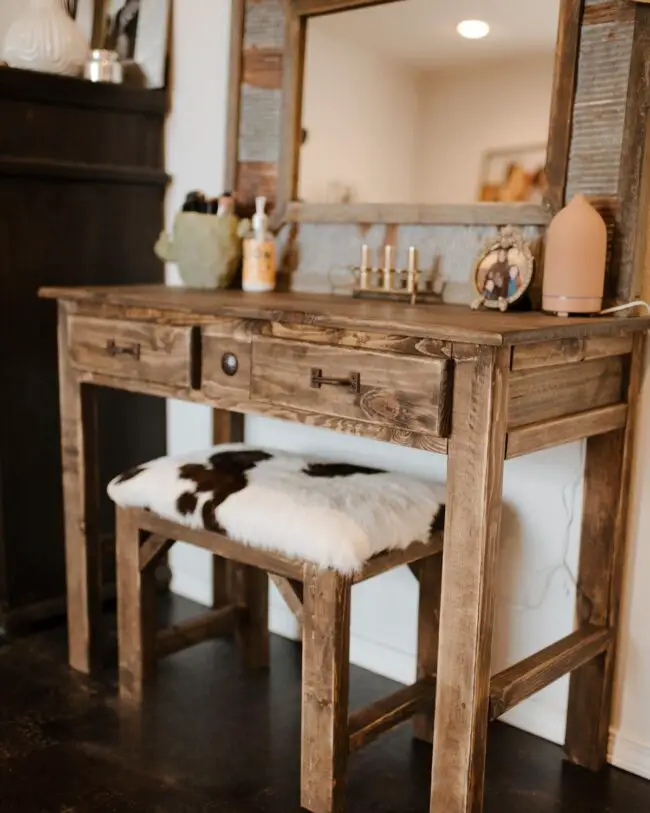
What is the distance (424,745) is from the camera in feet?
5.80

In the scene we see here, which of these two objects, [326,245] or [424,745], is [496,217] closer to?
[326,245]

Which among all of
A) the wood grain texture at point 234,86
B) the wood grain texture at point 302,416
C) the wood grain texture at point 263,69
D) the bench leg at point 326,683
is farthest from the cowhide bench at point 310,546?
the wood grain texture at point 263,69

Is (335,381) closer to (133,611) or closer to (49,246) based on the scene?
(133,611)

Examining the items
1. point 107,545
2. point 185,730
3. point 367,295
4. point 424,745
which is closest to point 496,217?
point 367,295

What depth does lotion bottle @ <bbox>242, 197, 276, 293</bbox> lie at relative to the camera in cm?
195

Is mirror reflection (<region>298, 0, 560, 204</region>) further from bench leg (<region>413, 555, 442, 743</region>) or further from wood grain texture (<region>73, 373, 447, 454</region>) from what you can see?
bench leg (<region>413, 555, 442, 743</region>)

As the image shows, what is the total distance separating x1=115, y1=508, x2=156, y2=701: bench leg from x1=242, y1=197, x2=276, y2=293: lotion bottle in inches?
21.9

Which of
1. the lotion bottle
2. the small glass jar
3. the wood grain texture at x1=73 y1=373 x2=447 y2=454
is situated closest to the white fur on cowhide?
the wood grain texture at x1=73 y1=373 x2=447 y2=454

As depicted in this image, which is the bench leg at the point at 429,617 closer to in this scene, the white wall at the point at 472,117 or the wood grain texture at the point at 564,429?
the wood grain texture at the point at 564,429

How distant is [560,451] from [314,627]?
580 mm

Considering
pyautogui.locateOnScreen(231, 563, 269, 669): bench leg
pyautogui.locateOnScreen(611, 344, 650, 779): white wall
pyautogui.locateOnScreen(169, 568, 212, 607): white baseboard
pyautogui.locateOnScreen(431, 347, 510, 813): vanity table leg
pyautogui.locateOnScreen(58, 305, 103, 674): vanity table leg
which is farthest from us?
pyautogui.locateOnScreen(169, 568, 212, 607): white baseboard

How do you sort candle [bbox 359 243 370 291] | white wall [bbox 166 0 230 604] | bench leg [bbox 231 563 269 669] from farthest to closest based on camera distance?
1. white wall [bbox 166 0 230 604]
2. bench leg [bbox 231 563 269 669]
3. candle [bbox 359 243 370 291]

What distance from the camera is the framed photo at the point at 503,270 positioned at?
1.58 m

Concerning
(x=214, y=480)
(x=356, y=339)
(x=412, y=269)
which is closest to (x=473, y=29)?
(x=412, y=269)
